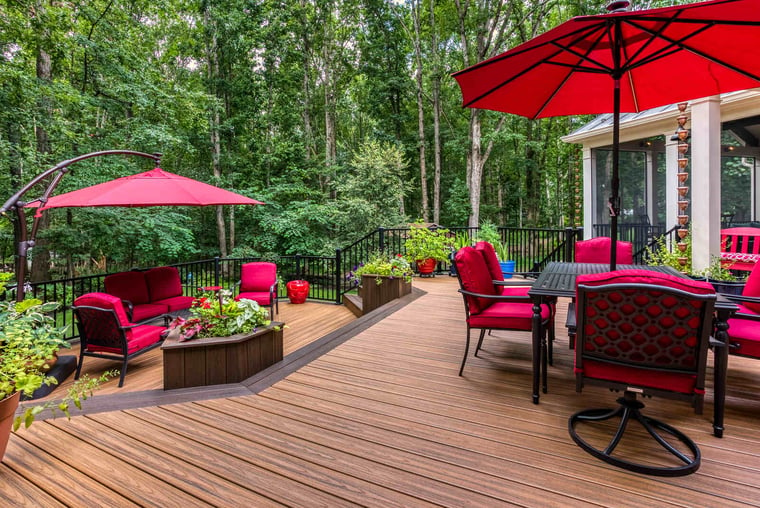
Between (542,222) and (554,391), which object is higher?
(542,222)

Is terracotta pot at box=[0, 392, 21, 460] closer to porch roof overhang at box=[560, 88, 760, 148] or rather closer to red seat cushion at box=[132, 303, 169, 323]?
red seat cushion at box=[132, 303, 169, 323]

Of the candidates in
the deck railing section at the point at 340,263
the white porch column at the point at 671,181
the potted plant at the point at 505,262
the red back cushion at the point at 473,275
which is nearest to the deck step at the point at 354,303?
the deck railing section at the point at 340,263

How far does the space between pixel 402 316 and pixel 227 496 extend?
323 cm

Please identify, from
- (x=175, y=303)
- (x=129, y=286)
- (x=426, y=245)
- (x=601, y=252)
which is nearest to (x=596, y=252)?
(x=601, y=252)

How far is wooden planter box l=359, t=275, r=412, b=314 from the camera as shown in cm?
561

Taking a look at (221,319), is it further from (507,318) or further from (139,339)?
(507,318)

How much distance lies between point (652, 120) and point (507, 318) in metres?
6.35

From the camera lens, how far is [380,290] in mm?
5648

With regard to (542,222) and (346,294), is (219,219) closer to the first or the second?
(346,294)

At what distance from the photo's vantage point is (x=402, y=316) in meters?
4.75

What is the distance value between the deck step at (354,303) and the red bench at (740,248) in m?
5.37

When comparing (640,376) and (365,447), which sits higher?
(640,376)

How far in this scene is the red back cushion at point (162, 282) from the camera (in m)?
5.25

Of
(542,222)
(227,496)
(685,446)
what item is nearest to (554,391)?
(685,446)
